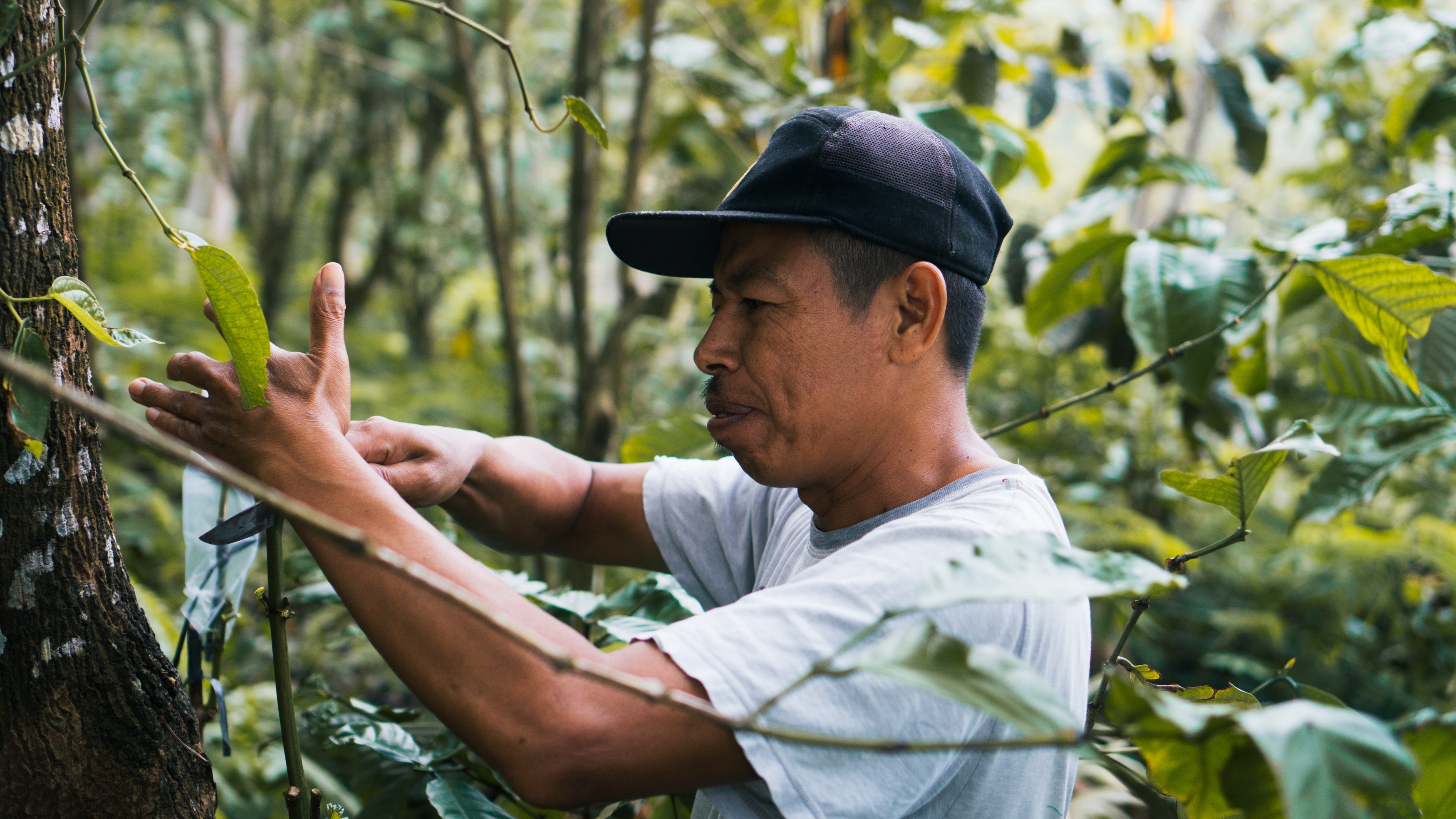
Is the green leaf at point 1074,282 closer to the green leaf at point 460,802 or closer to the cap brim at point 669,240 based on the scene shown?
the cap brim at point 669,240

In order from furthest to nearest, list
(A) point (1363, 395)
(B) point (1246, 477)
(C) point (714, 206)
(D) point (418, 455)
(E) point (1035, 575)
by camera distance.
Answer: (C) point (714, 206) → (A) point (1363, 395) → (D) point (418, 455) → (B) point (1246, 477) → (E) point (1035, 575)

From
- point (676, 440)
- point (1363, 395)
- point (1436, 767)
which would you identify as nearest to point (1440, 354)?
point (1363, 395)

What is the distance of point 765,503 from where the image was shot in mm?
1467

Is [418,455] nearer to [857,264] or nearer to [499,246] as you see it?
[857,264]

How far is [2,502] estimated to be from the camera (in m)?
0.80

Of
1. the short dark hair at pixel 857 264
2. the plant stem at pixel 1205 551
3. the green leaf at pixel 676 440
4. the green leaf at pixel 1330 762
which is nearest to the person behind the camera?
the green leaf at pixel 1330 762

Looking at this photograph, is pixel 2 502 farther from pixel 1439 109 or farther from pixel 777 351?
pixel 1439 109

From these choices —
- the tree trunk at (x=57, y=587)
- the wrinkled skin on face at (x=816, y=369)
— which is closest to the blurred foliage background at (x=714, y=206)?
the tree trunk at (x=57, y=587)

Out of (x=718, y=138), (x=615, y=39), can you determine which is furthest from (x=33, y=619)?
(x=615, y=39)

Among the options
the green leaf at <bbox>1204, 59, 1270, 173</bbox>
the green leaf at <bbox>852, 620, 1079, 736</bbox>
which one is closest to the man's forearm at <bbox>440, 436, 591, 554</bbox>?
the green leaf at <bbox>852, 620, 1079, 736</bbox>

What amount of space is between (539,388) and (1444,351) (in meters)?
3.65

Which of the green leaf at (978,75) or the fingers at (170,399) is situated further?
the green leaf at (978,75)

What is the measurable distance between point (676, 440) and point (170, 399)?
98 cm

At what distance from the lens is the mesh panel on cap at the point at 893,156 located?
1071mm
